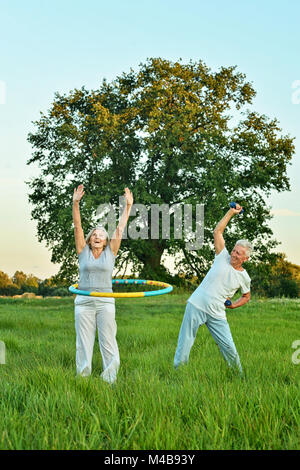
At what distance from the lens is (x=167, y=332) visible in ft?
37.7

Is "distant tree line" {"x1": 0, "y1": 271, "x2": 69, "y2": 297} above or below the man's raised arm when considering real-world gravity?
below

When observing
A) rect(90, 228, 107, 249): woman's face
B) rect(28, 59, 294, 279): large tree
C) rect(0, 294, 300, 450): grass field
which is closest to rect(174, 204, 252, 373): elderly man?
rect(0, 294, 300, 450): grass field

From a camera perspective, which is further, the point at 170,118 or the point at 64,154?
the point at 64,154

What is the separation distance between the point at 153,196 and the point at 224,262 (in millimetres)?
19069

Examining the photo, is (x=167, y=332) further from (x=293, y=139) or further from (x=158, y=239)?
(x=293, y=139)

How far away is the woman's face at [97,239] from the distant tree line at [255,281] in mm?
19795

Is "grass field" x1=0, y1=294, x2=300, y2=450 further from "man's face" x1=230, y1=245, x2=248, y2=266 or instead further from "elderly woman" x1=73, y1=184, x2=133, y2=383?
"man's face" x1=230, y1=245, x2=248, y2=266

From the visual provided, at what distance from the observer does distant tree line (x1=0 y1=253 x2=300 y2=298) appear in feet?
92.3

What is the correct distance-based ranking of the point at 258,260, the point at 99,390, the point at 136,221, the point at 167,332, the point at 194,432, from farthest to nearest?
the point at 258,260
the point at 136,221
the point at 167,332
the point at 99,390
the point at 194,432

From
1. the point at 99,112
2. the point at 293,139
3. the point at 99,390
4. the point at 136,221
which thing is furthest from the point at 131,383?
the point at 293,139

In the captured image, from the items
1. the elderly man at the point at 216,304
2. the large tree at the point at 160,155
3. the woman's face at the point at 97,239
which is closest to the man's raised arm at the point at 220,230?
the elderly man at the point at 216,304

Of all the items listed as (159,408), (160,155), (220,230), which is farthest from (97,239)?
(160,155)

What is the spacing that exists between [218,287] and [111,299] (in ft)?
5.15

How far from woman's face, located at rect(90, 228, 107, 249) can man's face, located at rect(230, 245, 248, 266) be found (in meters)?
1.88
